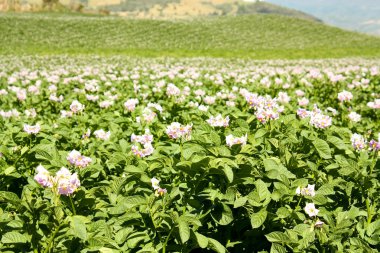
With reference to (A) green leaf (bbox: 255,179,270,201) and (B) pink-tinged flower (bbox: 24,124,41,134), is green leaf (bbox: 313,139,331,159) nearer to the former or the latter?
(A) green leaf (bbox: 255,179,270,201)

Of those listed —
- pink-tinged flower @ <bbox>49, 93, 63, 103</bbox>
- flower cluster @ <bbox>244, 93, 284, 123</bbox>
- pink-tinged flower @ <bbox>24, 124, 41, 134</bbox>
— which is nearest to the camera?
pink-tinged flower @ <bbox>24, 124, 41, 134</bbox>

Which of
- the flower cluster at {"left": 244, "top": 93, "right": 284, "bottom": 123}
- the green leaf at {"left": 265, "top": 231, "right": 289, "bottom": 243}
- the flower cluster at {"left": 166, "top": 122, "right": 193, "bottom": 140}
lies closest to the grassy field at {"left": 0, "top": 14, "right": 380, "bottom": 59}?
the flower cluster at {"left": 244, "top": 93, "right": 284, "bottom": 123}

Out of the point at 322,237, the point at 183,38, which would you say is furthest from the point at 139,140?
the point at 183,38

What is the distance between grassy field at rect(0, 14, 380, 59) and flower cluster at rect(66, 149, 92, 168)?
28.0 metres

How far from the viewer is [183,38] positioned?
3966 centimetres

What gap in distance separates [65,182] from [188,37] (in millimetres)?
38913

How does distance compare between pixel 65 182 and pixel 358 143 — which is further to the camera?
pixel 358 143

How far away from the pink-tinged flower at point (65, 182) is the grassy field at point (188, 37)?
28599 millimetres

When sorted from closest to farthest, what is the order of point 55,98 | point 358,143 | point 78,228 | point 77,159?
point 78,228 < point 77,159 < point 358,143 < point 55,98

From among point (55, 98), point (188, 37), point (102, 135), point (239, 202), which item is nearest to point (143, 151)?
point (102, 135)

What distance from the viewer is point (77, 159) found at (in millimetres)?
3055

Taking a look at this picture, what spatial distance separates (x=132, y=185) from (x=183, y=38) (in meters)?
38.0

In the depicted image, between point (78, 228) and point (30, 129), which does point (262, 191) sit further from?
point (30, 129)

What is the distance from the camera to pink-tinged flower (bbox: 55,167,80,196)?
242 cm
